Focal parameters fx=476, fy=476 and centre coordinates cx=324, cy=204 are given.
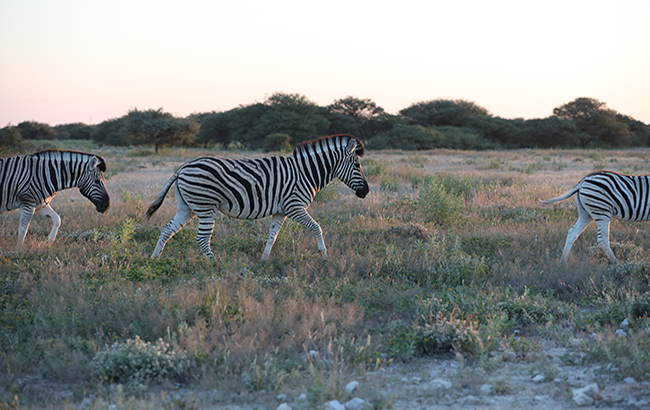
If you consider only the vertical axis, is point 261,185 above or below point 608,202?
above

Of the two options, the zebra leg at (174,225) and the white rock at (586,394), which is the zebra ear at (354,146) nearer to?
the zebra leg at (174,225)

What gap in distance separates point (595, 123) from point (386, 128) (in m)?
22.7

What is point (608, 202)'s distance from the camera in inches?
296

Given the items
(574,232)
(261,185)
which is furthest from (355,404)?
(574,232)

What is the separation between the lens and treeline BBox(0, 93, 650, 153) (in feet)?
154

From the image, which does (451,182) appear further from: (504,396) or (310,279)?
(504,396)

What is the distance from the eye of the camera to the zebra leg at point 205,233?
7.50 meters

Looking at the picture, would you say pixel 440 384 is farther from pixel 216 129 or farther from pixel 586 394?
pixel 216 129

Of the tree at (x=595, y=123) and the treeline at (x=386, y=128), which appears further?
the tree at (x=595, y=123)

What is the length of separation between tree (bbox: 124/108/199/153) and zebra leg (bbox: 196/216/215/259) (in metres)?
33.8

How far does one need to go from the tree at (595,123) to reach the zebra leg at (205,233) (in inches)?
2023

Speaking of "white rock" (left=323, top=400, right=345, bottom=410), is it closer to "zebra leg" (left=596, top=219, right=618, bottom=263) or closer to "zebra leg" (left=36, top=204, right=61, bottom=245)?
"zebra leg" (left=596, top=219, right=618, bottom=263)

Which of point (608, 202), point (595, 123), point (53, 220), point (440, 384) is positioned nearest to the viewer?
point (440, 384)

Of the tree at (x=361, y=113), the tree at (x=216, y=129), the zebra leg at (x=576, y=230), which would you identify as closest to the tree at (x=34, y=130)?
the tree at (x=216, y=129)
